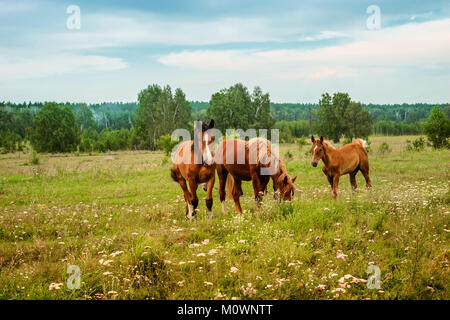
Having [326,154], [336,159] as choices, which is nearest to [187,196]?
[326,154]

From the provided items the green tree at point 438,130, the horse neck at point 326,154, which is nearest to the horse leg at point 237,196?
the horse neck at point 326,154

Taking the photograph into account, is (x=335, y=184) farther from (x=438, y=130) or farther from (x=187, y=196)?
(x=438, y=130)

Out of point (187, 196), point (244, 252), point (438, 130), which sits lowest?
point (244, 252)

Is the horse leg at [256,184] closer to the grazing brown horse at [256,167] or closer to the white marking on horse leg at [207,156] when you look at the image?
the grazing brown horse at [256,167]

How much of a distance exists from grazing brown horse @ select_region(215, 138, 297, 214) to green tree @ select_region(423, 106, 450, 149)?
32.7 meters

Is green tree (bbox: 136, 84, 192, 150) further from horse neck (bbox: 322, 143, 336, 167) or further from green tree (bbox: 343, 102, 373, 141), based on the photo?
horse neck (bbox: 322, 143, 336, 167)

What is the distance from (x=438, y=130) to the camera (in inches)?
1339

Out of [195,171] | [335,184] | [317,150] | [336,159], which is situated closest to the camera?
[195,171]

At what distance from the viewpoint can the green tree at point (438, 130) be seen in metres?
33.6

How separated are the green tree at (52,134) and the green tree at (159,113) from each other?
13.2m

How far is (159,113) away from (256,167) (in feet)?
190

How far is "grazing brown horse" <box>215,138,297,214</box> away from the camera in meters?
8.04

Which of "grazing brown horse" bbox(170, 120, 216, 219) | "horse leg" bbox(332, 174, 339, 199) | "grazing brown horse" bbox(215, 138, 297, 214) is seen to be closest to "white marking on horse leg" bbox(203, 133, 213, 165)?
"grazing brown horse" bbox(170, 120, 216, 219)
